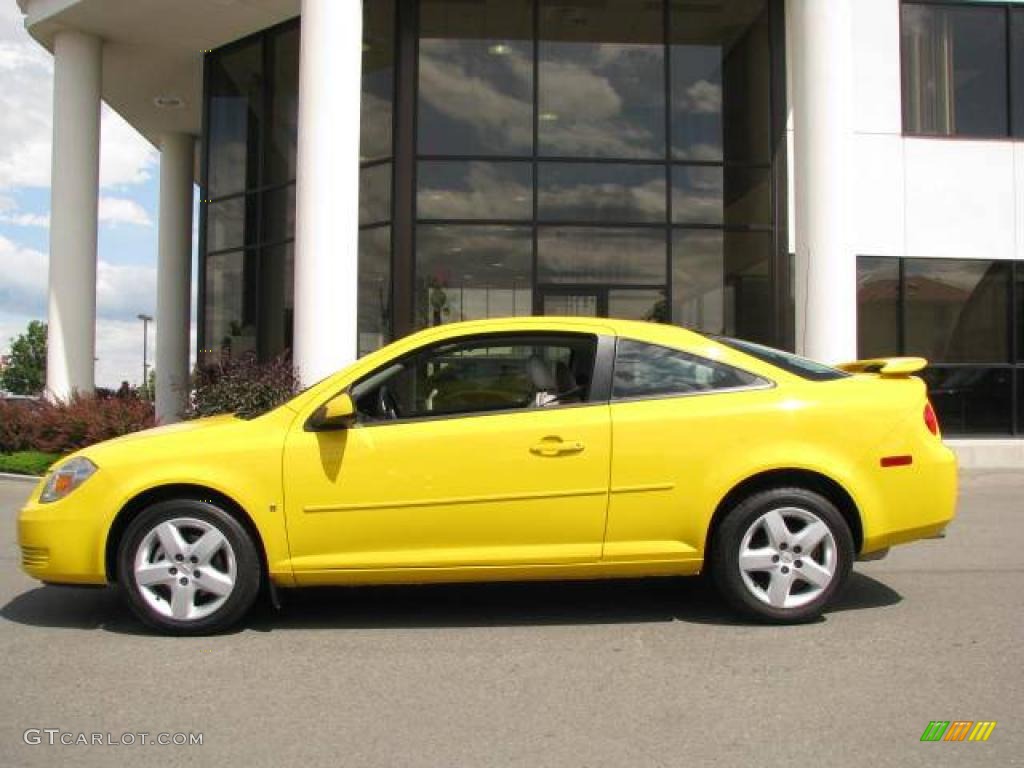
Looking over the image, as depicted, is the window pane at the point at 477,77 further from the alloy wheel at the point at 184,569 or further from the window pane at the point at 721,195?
the alloy wheel at the point at 184,569

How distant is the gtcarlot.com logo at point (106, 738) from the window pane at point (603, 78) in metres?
11.7

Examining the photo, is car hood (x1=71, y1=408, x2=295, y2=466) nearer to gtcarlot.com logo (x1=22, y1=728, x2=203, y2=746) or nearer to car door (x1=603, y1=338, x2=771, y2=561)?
gtcarlot.com logo (x1=22, y1=728, x2=203, y2=746)

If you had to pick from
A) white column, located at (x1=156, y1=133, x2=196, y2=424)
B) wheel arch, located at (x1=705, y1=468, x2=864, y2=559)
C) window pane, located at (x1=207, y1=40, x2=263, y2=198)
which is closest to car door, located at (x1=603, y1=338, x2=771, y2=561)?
wheel arch, located at (x1=705, y1=468, x2=864, y2=559)

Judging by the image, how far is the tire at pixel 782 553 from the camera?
4699mm

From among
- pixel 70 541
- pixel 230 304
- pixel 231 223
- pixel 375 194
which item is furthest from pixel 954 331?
pixel 70 541

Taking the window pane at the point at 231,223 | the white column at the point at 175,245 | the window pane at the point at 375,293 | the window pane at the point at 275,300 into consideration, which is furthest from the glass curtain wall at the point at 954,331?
the white column at the point at 175,245

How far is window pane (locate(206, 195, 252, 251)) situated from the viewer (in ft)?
52.5

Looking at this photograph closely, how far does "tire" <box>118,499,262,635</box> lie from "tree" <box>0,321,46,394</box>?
94828 mm

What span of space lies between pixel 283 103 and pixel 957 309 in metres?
11.5

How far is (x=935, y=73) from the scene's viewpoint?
541 inches

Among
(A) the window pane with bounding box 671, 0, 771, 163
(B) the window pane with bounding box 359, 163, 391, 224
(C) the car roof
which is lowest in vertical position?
(C) the car roof

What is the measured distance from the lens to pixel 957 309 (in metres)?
13.7

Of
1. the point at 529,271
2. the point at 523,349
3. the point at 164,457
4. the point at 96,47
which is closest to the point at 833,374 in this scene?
the point at 523,349

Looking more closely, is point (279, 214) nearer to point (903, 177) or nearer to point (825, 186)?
point (825, 186)
